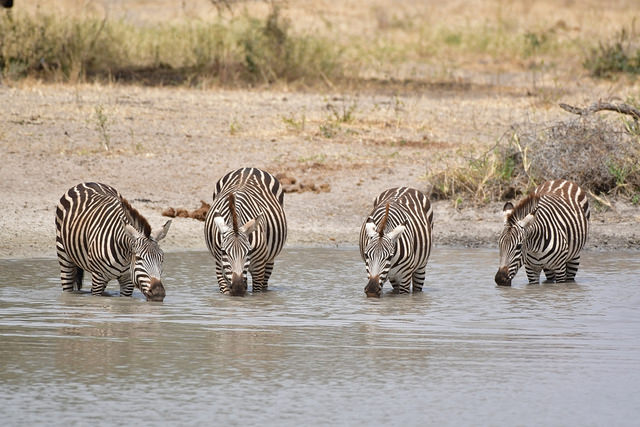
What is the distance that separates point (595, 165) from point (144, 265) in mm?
6626

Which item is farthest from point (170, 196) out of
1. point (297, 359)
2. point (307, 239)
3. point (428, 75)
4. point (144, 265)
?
point (428, 75)

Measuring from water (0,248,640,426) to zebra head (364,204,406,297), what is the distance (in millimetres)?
146

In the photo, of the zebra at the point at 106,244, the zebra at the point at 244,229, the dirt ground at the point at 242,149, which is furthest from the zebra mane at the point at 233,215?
the dirt ground at the point at 242,149

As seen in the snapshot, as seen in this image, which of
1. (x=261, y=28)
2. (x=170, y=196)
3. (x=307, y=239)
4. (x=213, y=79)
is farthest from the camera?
(x=261, y=28)

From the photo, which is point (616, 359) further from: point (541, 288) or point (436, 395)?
point (541, 288)

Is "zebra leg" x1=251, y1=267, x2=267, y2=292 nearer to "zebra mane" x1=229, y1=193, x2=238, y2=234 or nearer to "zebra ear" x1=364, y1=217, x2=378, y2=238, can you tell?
"zebra mane" x1=229, y1=193, x2=238, y2=234

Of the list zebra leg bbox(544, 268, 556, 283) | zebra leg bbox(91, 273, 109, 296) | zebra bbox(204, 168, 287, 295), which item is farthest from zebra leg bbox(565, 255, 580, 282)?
zebra leg bbox(91, 273, 109, 296)

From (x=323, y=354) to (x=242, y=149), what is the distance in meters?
8.46

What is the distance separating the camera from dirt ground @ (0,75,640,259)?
13.0 m

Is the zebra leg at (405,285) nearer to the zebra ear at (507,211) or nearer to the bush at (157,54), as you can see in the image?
the zebra ear at (507,211)

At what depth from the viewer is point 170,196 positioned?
13867mm

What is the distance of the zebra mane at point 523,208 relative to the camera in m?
9.92

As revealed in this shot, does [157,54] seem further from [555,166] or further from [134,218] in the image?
[134,218]

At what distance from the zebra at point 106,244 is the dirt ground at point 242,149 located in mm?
2218
